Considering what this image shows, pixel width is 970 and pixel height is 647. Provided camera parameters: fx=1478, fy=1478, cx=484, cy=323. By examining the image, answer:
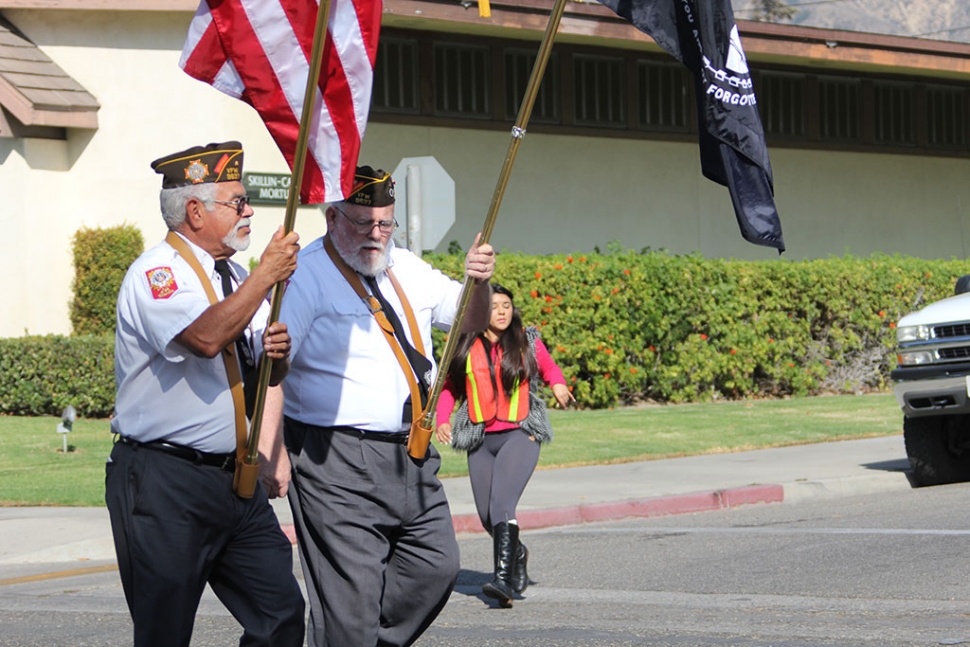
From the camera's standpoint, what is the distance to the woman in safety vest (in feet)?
28.3

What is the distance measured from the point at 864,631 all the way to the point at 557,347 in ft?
41.3

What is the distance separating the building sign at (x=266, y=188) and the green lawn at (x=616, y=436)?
3.78m

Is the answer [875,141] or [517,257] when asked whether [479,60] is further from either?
[875,141]

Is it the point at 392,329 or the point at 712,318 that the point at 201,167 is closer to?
the point at 392,329

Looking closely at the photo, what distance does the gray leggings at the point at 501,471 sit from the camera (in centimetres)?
856

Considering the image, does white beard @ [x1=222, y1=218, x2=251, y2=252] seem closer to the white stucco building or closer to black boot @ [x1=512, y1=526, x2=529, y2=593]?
black boot @ [x1=512, y1=526, x2=529, y2=593]

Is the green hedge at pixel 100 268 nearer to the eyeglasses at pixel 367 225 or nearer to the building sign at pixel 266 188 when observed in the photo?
the building sign at pixel 266 188

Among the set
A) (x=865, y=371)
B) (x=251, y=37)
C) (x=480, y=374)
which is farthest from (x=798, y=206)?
(x=251, y=37)

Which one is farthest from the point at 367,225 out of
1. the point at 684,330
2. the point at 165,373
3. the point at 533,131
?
the point at 533,131

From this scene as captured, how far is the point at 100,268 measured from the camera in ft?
64.4

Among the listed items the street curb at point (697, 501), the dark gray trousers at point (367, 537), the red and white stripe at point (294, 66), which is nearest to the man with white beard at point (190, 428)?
the dark gray trousers at point (367, 537)

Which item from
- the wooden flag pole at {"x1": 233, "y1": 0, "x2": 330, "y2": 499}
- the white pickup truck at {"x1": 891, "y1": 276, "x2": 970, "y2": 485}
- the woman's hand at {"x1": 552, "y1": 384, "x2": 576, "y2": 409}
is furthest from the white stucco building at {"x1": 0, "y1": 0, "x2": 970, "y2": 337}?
the wooden flag pole at {"x1": 233, "y1": 0, "x2": 330, "y2": 499}

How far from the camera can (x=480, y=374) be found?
A: 8820 millimetres

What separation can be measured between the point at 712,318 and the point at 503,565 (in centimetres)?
1323
